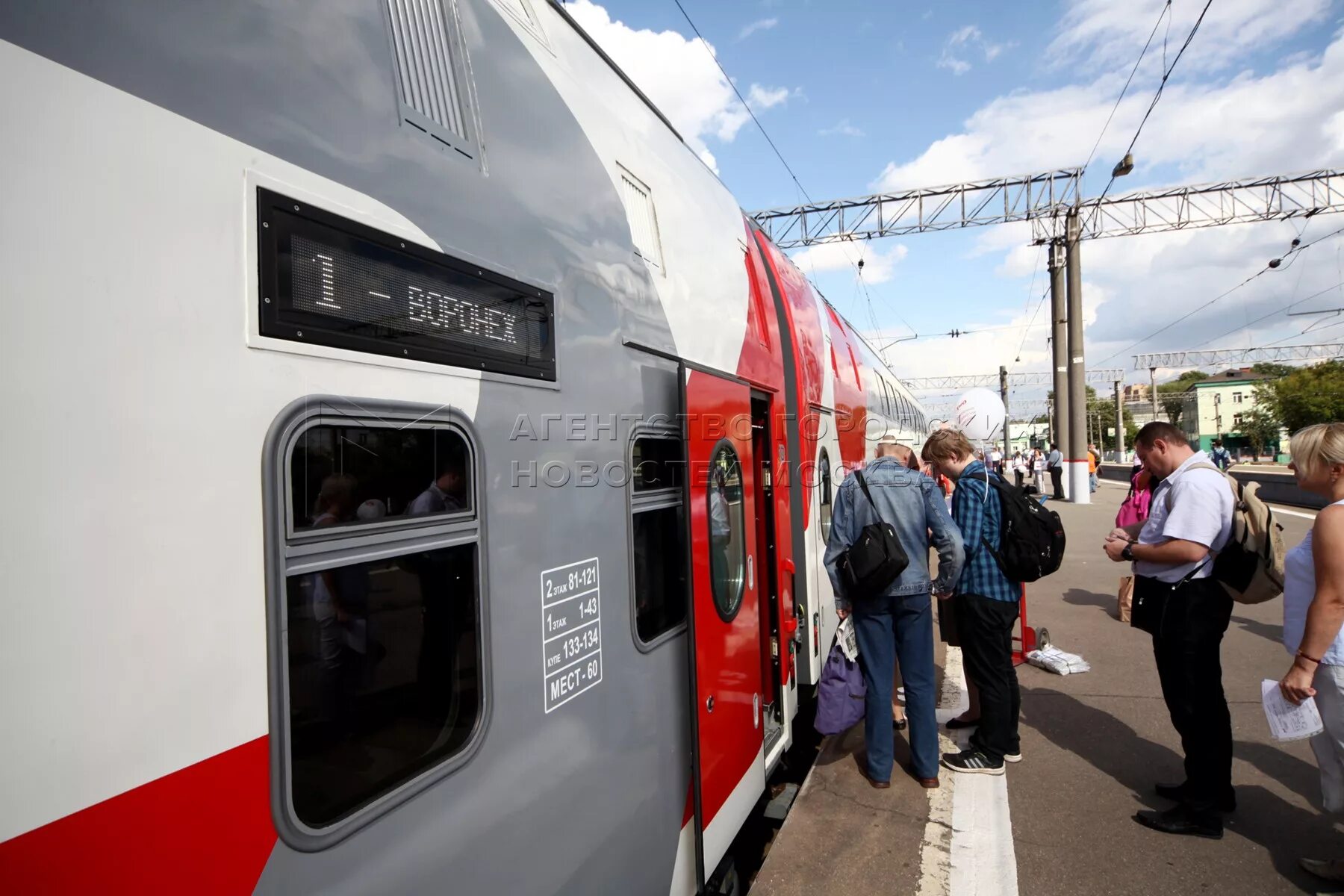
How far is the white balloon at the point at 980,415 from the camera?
7.30 m

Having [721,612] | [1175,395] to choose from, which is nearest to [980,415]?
[721,612]

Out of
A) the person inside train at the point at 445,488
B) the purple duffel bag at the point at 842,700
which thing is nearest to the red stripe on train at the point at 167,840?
the person inside train at the point at 445,488

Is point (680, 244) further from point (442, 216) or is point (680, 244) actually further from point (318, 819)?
point (318, 819)

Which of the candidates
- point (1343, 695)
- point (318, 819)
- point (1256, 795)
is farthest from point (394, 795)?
point (1256, 795)

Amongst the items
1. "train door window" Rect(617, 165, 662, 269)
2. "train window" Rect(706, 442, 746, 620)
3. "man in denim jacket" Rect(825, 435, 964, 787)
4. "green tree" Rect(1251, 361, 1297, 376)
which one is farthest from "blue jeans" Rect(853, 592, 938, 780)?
"green tree" Rect(1251, 361, 1297, 376)

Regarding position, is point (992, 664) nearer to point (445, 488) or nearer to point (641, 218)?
point (641, 218)

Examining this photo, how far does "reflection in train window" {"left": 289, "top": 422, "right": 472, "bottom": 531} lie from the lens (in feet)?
4.53

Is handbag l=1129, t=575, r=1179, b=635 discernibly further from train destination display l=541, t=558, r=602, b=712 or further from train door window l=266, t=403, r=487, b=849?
train door window l=266, t=403, r=487, b=849

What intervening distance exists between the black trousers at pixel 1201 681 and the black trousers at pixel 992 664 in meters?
0.77

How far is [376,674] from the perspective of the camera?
1570mm

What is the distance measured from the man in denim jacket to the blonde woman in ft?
4.59

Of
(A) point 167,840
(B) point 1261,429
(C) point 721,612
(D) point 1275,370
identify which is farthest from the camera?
(D) point 1275,370

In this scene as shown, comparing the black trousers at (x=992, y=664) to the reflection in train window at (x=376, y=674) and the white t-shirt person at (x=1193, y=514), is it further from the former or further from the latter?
the reflection in train window at (x=376, y=674)

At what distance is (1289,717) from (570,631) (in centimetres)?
298
